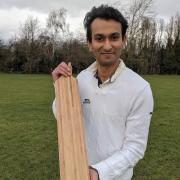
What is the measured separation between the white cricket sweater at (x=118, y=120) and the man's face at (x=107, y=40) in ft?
0.40

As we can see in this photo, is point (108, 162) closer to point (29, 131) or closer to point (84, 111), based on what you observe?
point (84, 111)

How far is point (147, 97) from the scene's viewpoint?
217 centimetres

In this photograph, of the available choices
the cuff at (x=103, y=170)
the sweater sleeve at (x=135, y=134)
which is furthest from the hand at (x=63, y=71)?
the cuff at (x=103, y=170)

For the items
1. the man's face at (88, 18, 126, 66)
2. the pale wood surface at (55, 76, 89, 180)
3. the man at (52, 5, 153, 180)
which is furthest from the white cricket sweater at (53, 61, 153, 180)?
the pale wood surface at (55, 76, 89, 180)

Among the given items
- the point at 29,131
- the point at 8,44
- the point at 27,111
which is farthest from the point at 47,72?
the point at 29,131

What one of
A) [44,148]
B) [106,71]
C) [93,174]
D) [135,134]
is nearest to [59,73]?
[106,71]

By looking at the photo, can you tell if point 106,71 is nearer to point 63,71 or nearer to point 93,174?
point 63,71

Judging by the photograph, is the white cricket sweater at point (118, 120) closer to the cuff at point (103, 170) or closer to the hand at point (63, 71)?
the cuff at point (103, 170)

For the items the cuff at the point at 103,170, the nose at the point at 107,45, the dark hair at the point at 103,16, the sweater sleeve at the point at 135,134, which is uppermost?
the dark hair at the point at 103,16

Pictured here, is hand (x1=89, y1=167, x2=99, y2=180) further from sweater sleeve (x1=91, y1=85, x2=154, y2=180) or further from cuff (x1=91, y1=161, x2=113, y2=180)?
sweater sleeve (x1=91, y1=85, x2=154, y2=180)

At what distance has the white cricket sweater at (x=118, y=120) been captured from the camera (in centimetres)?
211

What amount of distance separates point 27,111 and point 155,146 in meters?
7.17

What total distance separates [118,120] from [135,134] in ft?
0.43

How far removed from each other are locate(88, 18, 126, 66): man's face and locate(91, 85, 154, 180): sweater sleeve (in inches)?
10.2
